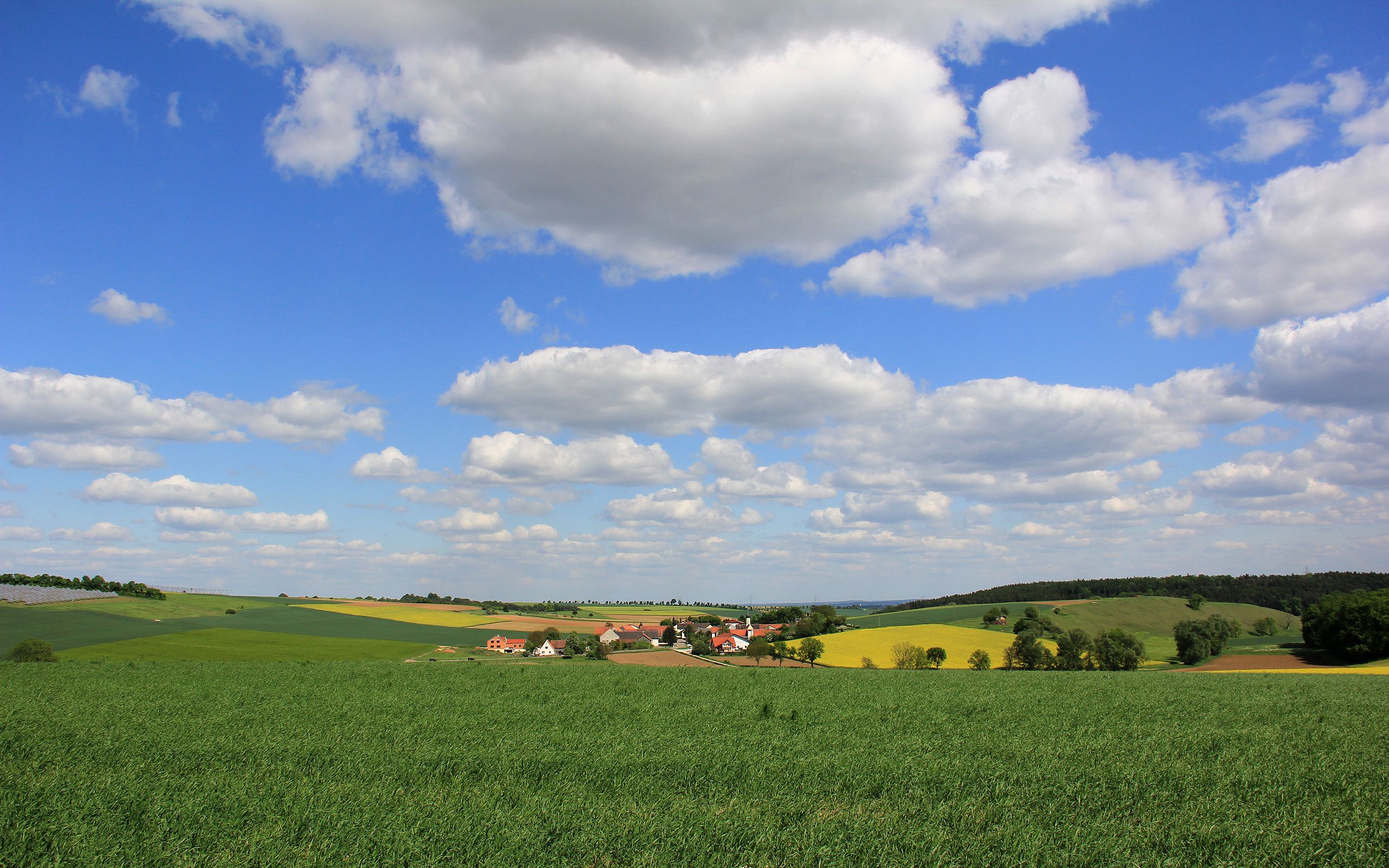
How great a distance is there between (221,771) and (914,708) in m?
17.2

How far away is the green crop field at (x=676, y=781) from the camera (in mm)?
8633

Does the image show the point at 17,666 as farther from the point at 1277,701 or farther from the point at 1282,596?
the point at 1282,596

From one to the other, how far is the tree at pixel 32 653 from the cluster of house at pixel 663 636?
150 feet

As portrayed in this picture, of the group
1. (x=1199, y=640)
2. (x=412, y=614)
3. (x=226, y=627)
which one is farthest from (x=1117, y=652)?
(x=412, y=614)

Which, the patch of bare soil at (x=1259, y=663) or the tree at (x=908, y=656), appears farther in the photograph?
the tree at (x=908, y=656)

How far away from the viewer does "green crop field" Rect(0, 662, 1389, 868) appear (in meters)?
8.63

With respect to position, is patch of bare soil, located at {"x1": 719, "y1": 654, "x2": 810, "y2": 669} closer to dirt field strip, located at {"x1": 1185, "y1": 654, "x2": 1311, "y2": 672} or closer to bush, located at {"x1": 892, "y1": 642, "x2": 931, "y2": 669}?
bush, located at {"x1": 892, "y1": 642, "x2": 931, "y2": 669}

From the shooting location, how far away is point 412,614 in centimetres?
11688

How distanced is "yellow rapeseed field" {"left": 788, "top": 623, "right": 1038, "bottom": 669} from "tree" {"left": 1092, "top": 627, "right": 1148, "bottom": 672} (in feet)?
30.0

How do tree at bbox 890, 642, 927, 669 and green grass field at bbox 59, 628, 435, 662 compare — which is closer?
green grass field at bbox 59, 628, 435, 662

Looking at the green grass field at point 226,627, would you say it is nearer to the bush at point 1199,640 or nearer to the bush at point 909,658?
the bush at point 909,658

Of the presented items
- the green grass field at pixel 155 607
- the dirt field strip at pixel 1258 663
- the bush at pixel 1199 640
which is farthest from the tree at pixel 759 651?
the green grass field at pixel 155 607

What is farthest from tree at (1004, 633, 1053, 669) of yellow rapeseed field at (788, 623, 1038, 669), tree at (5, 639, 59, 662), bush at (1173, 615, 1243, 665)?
tree at (5, 639, 59, 662)

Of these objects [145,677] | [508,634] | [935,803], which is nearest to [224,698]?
[145,677]
